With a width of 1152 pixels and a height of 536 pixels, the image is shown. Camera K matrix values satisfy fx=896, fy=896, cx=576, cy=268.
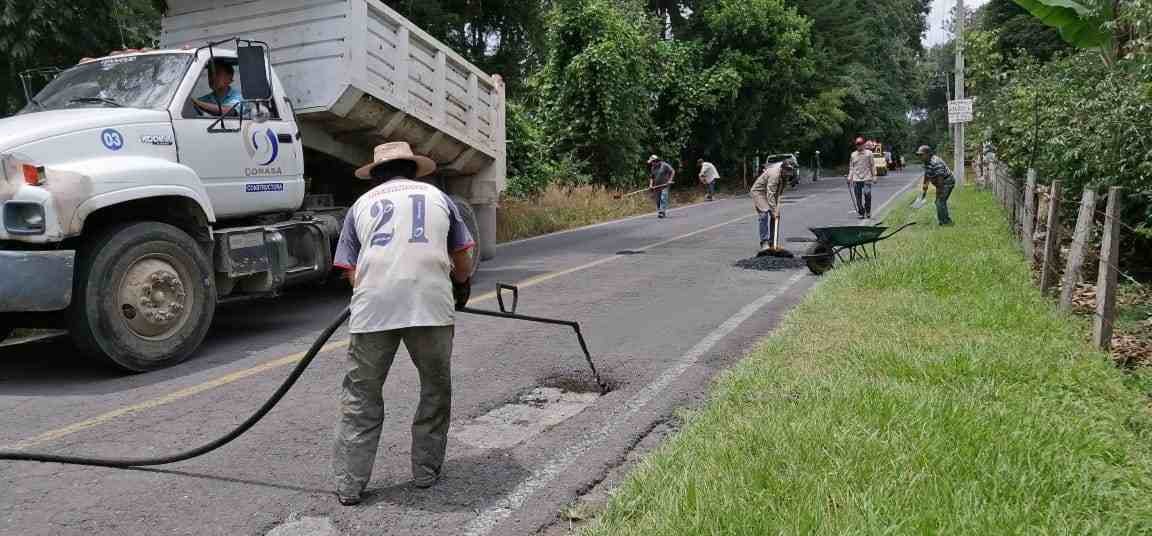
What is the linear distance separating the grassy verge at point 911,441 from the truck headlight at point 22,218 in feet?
14.1

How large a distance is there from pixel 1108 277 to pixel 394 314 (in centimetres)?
480

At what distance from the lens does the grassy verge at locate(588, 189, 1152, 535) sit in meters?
3.31

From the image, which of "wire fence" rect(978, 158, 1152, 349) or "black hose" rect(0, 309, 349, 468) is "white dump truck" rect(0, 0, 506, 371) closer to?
"black hose" rect(0, 309, 349, 468)

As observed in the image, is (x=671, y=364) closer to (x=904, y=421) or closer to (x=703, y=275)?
(x=904, y=421)

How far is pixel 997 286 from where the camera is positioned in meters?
8.25

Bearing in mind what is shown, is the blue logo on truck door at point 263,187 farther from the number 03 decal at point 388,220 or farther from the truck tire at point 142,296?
the number 03 decal at point 388,220

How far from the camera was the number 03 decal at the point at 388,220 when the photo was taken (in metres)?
4.02

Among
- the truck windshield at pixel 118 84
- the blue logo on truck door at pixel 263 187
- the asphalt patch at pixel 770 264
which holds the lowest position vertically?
the asphalt patch at pixel 770 264

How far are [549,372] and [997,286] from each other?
457 centimetres

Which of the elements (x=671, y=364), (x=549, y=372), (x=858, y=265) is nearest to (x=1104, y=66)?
(x=858, y=265)

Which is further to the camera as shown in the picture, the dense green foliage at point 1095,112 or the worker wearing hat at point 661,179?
the worker wearing hat at point 661,179

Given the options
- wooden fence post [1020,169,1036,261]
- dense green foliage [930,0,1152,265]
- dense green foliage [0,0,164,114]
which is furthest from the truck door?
wooden fence post [1020,169,1036,261]

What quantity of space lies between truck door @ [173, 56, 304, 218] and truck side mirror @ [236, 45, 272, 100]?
16 cm

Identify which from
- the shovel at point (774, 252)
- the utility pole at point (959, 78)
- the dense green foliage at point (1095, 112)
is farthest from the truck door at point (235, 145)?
the utility pole at point (959, 78)
